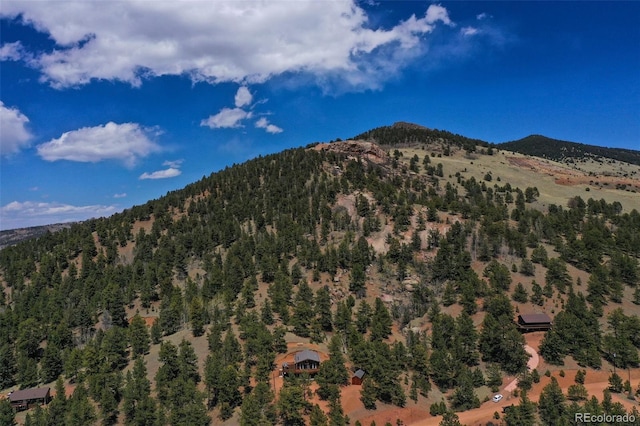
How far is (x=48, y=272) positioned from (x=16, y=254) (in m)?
36.8

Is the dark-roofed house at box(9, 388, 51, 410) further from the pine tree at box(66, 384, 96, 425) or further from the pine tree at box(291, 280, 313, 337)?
the pine tree at box(291, 280, 313, 337)

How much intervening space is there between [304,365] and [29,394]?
6046 centimetres

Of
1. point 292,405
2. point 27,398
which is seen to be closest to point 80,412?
point 27,398

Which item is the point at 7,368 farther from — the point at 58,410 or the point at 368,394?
the point at 368,394

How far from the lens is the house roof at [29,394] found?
80.2 m

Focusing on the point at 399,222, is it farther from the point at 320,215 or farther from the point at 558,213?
the point at 558,213

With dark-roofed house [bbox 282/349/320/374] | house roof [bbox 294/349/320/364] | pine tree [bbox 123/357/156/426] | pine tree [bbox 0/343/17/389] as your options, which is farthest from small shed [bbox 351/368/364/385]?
pine tree [bbox 0/343/17/389]

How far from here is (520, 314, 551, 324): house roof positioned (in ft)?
→ 305

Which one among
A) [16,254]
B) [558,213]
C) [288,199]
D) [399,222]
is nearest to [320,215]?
[288,199]

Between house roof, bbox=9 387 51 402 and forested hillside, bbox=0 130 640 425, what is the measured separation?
331 cm

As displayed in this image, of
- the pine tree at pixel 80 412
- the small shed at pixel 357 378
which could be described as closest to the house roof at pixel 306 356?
the small shed at pixel 357 378

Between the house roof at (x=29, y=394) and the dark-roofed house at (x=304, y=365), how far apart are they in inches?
2089

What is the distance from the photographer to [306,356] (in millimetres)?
79250

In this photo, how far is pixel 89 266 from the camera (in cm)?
14525
